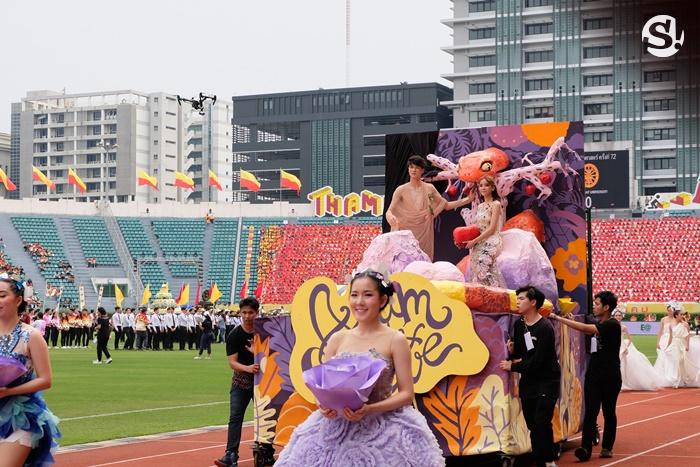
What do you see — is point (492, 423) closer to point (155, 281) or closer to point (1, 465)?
point (1, 465)

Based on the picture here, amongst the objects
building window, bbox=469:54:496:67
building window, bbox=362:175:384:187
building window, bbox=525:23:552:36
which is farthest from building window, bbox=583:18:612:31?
building window, bbox=362:175:384:187

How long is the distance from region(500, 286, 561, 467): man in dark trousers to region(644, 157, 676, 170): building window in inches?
3633

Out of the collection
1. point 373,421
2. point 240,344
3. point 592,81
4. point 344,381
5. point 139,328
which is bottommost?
point 139,328

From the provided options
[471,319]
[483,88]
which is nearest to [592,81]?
[483,88]

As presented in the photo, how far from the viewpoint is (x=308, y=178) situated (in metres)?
136

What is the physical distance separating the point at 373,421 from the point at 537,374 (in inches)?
197

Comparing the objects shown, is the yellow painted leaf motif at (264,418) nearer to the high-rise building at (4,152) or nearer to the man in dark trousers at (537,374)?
the man in dark trousers at (537,374)

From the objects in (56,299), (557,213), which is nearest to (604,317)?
(557,213)

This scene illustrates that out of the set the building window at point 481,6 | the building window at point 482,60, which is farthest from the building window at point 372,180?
A: the building window at point 481,6

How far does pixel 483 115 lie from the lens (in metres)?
111

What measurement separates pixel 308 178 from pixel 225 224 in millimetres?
51881

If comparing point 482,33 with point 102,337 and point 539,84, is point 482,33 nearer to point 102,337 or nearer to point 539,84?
point 539,84

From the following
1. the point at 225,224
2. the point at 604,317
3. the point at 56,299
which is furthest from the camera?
the point at 225,224

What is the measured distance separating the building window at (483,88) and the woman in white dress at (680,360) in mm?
85737
